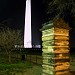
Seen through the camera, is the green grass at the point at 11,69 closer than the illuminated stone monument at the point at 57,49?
No

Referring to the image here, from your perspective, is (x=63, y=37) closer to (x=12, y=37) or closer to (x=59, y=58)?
(x=59, y=58)

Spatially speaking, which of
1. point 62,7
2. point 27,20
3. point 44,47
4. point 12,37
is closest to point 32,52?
point 12,37

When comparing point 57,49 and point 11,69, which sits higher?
point 57,49

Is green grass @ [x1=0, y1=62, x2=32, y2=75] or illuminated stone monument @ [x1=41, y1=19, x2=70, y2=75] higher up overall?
illuminated stone monument @ [x1=41, y1=19, x2=70, y2=75]

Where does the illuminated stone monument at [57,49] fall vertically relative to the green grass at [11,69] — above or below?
above

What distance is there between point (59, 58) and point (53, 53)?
203 mm

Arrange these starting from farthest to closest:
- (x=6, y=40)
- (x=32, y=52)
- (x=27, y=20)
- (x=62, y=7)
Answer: (x=27, y=20), (x=32, y=52), (x=6, y=40), (x=62, y=7)

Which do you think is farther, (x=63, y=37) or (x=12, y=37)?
(x=12, y=37)

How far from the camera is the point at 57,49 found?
5.19 m

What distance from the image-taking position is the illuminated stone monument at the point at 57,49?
16.9 ft

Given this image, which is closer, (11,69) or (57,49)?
(57,49)

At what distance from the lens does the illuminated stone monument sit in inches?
203

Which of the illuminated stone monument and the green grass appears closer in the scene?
the illuminated stone monument

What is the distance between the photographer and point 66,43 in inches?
212
